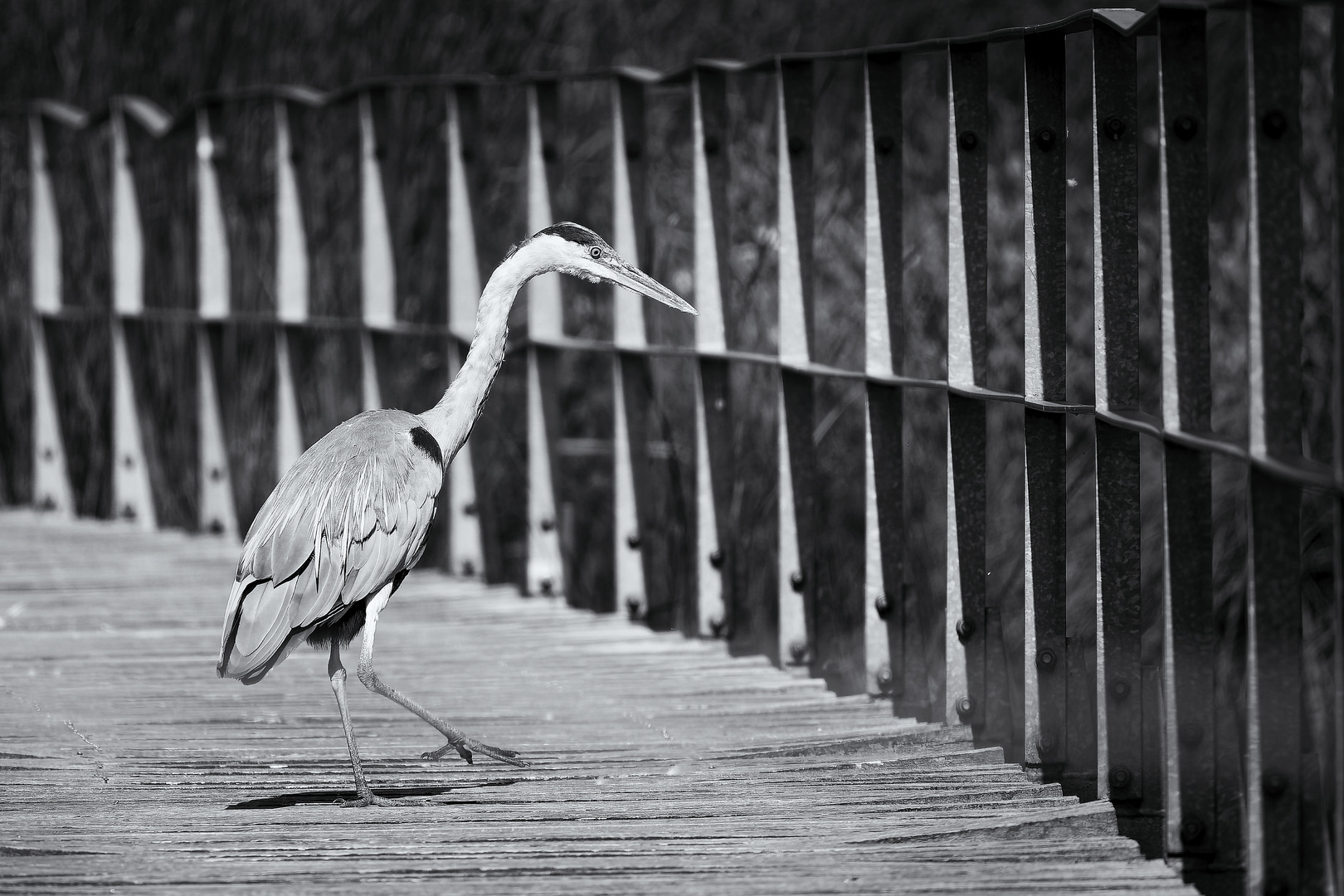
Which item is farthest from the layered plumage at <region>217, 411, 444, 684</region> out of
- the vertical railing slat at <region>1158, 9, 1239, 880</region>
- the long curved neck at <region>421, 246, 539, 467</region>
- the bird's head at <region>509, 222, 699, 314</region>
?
the vertical railing slat at <region>1158, 9, 1239, 880</region>

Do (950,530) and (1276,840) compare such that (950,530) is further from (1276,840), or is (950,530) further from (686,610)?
(686,610)

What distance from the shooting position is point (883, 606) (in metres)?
4.91

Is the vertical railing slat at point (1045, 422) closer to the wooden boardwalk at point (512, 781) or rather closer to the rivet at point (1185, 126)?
the wooden boardwalk at point (512, 781)

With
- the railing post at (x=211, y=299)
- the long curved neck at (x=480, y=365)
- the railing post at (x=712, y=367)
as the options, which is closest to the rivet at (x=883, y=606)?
the railing post at (x=712, y=367)

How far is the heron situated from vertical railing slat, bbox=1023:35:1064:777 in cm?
115

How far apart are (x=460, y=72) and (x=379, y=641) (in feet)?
16.3

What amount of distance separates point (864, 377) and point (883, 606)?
58 cm

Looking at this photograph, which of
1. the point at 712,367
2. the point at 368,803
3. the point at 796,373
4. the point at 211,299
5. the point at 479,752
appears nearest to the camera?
the point at 368,803

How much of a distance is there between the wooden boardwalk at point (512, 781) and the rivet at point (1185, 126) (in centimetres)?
125

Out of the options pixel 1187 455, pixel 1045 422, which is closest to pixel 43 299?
pixel 1045 422

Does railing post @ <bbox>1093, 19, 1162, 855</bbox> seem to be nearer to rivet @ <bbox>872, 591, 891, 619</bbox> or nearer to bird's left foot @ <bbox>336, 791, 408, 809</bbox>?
rivet @ <bbox>872, 591, 891, 619</bbox>

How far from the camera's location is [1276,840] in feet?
9.87

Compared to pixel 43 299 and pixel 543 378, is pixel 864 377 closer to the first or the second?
pixel 543 378

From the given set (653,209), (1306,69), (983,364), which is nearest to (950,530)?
(983,364)
